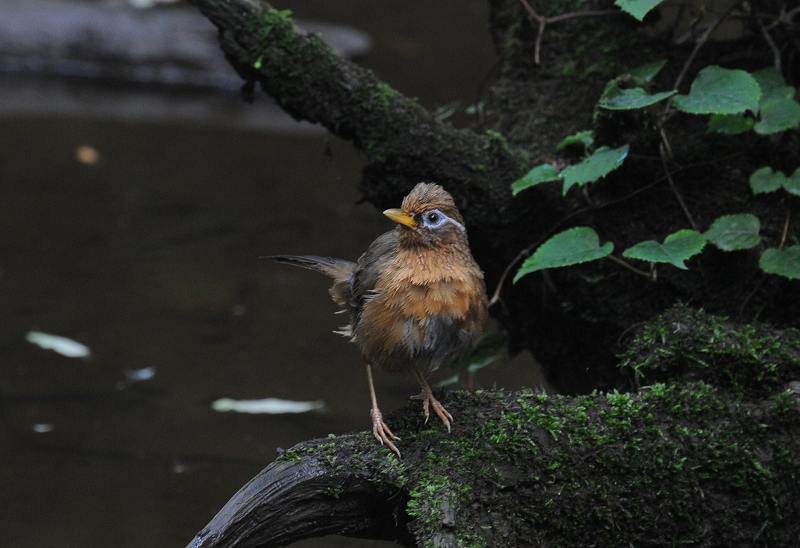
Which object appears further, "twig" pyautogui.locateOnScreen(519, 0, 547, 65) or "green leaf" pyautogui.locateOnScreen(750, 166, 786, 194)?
"twig" pyautogui.locateOnScreen(519, 0, 547, 65)

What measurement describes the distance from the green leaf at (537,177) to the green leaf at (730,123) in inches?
24.5

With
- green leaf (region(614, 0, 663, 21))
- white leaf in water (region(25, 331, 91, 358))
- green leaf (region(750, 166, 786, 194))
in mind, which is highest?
green leaf (region(614, 0, 663, 21))

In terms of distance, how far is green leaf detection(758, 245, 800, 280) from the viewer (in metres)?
3.55

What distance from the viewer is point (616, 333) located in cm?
409

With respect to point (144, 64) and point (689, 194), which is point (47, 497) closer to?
point (689, 194)

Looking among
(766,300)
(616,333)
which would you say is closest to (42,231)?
(616,333)

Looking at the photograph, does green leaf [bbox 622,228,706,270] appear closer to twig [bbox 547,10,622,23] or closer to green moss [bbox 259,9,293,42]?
twig [bbox 547,10,622,23]

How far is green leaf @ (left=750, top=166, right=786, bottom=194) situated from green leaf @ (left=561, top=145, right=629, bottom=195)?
491mm

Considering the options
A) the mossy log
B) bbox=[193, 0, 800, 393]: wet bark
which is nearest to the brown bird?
the mossy log

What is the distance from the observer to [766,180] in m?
3.76

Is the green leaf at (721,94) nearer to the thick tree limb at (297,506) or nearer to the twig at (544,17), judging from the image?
the twig at (544,17)

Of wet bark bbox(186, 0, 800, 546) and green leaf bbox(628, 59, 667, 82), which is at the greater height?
green leaf bbox(628, 59, 667, 82)

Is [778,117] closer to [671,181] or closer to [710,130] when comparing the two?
[710,130]

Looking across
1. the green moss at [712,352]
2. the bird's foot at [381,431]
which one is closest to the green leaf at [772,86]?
the green moss at [712,352]
